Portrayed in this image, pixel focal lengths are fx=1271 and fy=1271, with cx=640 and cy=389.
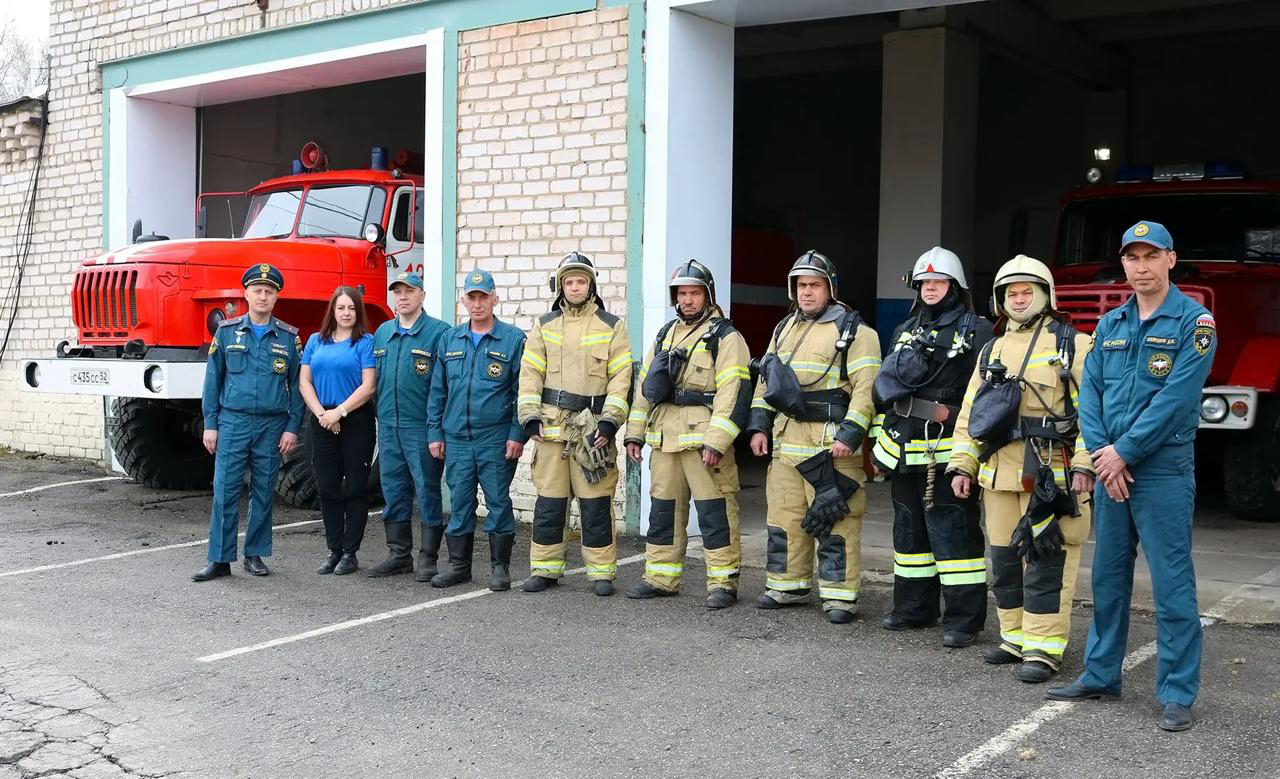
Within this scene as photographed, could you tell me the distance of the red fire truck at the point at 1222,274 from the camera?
8.78 metres

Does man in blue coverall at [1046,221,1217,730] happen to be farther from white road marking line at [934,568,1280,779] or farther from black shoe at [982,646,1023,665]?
black shoe at [982,646,1023,665]

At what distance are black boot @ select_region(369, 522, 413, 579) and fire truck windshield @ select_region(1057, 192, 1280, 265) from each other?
19.3ft

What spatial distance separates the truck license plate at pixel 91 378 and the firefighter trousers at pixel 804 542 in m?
5.09

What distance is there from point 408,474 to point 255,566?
1.08 metres

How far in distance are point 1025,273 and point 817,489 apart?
4.94ft

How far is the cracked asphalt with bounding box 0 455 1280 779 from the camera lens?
14.3 ft

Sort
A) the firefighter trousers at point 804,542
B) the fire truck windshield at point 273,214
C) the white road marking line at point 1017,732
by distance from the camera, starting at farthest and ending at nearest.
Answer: the fire truck windshield at point 273,214 < the firefighter trousers at point 804,542 < the white road marking line at point 1017,732

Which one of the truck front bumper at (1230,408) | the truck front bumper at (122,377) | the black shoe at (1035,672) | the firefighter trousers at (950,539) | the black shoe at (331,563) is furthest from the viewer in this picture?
the truck front bumper at (122,377)

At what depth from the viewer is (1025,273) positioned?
534 centimetres

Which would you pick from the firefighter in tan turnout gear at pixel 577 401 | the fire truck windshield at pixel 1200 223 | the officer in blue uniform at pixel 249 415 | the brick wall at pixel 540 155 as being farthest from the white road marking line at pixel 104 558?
the fire truck windshield at pixel 1200 223

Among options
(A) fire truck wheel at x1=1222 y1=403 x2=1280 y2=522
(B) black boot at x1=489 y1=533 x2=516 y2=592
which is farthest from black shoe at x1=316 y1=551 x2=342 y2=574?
(A) fire truck wheel at x1=1222 y1=403 x2=1280 y2=522

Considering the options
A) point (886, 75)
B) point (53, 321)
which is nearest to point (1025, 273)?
point (886, 75)

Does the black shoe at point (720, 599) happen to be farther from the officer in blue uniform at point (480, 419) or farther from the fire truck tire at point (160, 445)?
the fire truck tire at point (160, 445)

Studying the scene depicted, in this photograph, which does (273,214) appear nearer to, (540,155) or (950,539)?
(540,155)
